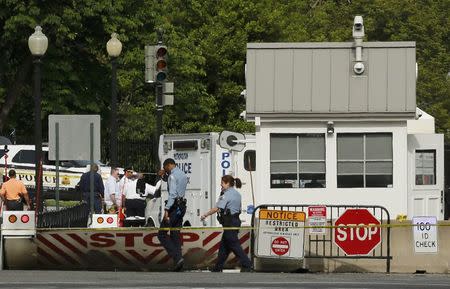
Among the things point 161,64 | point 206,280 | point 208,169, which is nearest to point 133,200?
point 208,169

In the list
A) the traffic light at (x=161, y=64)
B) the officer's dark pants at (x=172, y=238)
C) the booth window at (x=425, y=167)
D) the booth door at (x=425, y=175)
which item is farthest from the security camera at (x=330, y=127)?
the officer's dark pants at (x=172, y=238)

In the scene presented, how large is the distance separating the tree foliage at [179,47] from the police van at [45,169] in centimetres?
463

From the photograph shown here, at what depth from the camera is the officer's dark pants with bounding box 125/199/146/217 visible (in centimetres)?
3353

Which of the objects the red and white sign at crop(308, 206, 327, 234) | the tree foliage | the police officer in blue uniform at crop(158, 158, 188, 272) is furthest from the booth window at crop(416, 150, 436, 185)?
the tree foliage

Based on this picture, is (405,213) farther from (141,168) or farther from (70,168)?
(141,168)

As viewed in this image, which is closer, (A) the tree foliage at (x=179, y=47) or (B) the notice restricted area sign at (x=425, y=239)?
(B) the notice restricted area sign at (x=425, y=239)

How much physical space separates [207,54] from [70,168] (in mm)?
17117

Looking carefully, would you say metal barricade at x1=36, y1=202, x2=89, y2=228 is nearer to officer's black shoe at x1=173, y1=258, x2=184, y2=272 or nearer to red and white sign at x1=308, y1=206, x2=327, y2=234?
officer's black shoe at x1=173, y1=258, x2=184, y2=272

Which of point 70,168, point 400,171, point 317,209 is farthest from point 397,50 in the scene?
point 70,168

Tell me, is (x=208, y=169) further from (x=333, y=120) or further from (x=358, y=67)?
(x=358, y=67)

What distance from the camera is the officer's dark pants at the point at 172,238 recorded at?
72.4 feet

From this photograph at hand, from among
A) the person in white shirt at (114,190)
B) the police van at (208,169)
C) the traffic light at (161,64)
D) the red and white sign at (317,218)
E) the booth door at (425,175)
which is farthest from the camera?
the person in white shirt at (114,190)

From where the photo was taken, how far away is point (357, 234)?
22.9 m

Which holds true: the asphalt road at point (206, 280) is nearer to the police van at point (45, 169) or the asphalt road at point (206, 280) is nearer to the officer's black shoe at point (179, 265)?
the officer's black shoe at point (179, 265)
